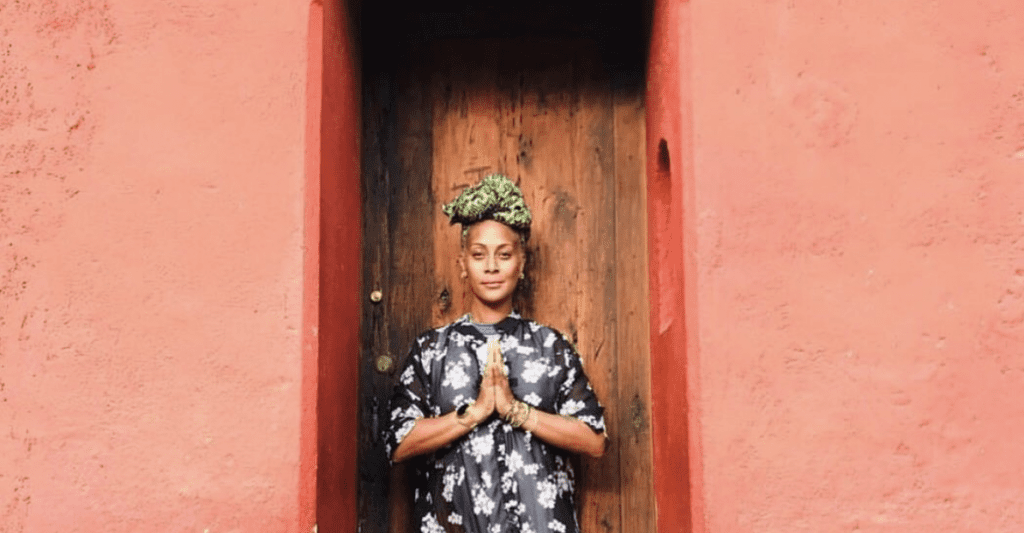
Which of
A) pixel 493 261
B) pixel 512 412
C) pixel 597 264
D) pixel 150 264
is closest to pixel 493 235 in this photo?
pixel 493 261

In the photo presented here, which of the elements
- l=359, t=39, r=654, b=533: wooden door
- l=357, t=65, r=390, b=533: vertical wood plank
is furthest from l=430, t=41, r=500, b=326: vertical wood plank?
l=357, t=65, r=390, b=533: vertical wood plank

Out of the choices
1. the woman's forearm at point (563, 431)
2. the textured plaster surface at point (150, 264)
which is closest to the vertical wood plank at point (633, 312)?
the woman's forearm at point (563, 431)

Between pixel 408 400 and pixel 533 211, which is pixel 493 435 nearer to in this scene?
pixel 408 400

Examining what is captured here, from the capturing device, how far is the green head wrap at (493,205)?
10.9 feet

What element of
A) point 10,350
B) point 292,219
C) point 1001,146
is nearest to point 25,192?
point 10,350

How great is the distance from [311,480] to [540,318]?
1.17 m

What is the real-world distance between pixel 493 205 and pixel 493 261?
0.60ft

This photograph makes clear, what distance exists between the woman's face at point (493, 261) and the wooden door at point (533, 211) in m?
0.29

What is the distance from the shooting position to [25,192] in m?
2.84

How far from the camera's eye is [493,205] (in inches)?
131

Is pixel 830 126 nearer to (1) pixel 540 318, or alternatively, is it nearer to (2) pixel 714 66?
(2) pixel 714 66

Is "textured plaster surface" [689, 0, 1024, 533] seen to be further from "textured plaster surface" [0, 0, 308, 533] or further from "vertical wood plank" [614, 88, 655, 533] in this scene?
"textured plaster surface" [0, 0, 308, 533]

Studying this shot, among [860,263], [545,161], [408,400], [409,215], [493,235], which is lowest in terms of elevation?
[408,400]

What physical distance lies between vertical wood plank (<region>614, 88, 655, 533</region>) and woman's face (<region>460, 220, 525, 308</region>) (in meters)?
0.48
